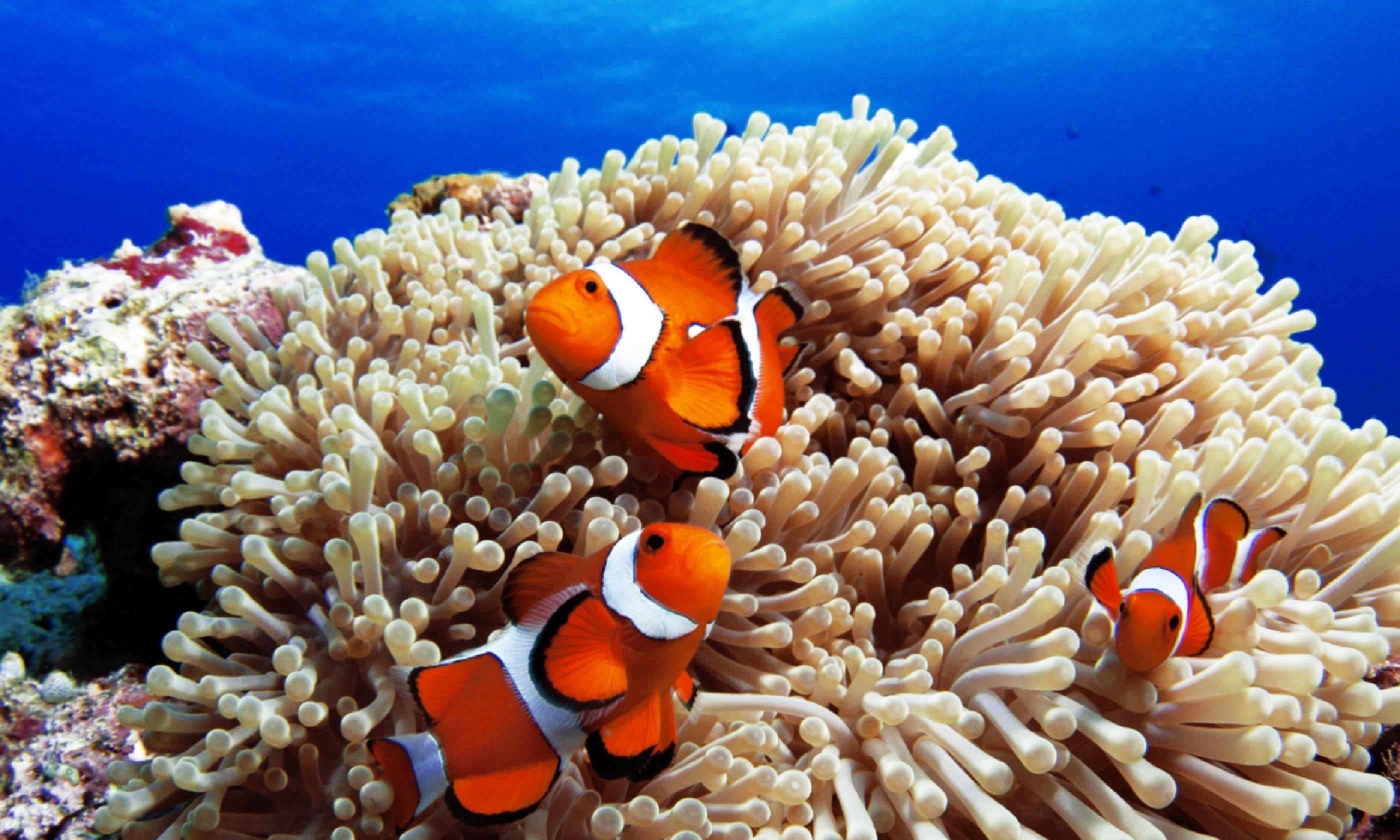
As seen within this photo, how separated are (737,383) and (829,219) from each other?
75 cm

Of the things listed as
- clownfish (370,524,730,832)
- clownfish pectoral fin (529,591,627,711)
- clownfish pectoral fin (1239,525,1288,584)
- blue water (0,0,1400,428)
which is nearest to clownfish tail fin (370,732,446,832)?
clownfish (370,524,730,832)

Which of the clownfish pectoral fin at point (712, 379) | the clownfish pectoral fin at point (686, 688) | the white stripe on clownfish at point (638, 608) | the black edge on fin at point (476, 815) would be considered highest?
the clownfish pectoral fin at point (712, 379)

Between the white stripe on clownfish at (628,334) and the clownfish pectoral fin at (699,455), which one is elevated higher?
the white stripe on clownfish at (628,334)

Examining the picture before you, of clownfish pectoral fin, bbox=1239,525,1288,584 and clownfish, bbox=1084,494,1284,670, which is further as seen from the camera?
clownfish pectoral fin, bbox=1239,525,1288,584

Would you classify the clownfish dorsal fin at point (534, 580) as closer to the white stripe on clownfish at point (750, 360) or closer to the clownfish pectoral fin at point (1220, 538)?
the white stripe on clownfish at point (750, 360)

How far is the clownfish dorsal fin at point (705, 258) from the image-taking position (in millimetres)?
1111

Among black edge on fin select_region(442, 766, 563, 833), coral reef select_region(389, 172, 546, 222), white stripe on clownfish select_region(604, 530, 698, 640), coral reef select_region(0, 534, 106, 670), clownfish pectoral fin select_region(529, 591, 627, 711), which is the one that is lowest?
coral reef select_region(0, 534, 106, 670)

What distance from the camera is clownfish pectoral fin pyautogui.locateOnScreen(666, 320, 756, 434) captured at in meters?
0.93

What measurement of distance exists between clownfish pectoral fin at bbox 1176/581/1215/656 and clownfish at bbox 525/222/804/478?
0.56m

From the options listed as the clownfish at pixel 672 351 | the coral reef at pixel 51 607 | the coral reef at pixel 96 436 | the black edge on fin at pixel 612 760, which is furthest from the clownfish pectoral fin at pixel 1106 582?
the coral reef at pixel 51 607

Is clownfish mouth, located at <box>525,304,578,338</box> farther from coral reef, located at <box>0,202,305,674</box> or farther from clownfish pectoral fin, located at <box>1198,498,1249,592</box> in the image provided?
coral reef, located at <box>0,202,305,674</box>

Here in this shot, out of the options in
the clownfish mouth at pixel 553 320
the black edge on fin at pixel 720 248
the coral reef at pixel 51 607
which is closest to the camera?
the clownfish mouth at pixel 553 320

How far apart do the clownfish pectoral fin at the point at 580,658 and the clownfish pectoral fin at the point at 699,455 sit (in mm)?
291

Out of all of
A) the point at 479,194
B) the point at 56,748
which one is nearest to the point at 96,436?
the point at 56,748
